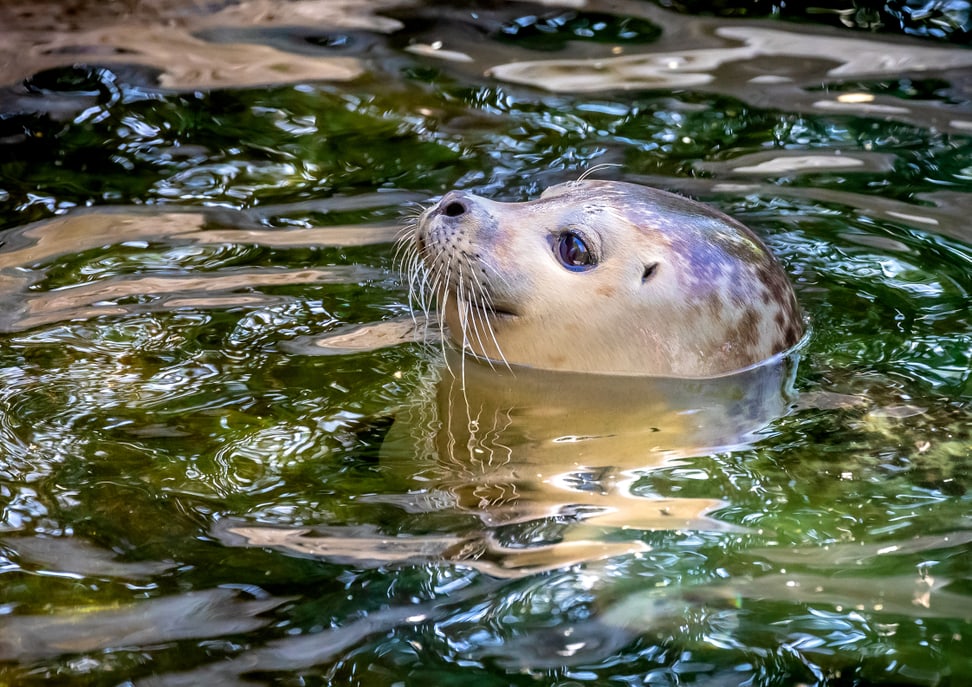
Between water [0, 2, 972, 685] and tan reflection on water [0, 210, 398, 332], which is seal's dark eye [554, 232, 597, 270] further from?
tan reflection on water [0, 210, 398, 332]

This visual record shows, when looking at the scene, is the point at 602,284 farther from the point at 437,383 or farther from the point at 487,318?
the point at 437,383

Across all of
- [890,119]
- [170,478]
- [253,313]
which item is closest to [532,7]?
[890,119]

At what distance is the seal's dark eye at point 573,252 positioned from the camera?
12.5 feet

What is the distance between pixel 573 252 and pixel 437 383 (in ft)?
1.96

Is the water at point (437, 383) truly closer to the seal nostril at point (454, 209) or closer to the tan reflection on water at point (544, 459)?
the tan reflection on water at point (544, 459)

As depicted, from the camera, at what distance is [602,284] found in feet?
12.4

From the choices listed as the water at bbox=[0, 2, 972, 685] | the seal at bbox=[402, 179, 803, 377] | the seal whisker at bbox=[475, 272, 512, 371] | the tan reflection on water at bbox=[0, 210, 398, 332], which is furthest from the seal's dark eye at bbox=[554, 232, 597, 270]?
the tan reflection on water at bbox=[0, 210, 398, 332]

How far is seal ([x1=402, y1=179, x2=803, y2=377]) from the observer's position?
12.3 ft

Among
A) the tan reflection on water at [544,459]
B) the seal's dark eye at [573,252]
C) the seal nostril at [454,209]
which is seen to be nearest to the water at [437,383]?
the tan reflection on water at [544,459]

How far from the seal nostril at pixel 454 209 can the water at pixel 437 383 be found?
0.50 metres

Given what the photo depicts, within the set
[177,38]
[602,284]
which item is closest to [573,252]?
[602,284]

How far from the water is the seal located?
114 millimetres

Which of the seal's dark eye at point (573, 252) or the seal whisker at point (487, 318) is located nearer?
the seal whisker at point (487, 318)

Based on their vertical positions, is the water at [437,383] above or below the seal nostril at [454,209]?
below
